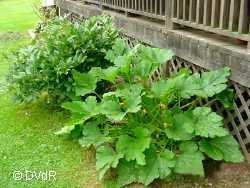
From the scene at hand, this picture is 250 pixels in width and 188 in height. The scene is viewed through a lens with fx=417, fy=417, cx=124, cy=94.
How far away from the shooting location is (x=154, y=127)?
155 inches

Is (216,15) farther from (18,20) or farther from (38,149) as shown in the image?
(18,20)

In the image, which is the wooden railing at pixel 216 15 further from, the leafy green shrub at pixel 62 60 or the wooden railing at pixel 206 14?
the leafy green shrub at pixel 62 60

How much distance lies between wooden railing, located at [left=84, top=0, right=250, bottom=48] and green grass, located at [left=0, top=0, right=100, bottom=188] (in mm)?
1844

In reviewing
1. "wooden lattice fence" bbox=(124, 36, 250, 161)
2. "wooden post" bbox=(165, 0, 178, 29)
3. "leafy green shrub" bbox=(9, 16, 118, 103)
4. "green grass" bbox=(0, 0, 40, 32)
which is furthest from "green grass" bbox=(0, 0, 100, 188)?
"green grass" bbox=(0, 0, 40, 32)

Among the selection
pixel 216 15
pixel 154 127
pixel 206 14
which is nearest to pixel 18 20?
pixel 206 14

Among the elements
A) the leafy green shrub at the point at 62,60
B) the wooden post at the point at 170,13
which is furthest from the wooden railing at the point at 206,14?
the leafy green shrub at the point at 62,60

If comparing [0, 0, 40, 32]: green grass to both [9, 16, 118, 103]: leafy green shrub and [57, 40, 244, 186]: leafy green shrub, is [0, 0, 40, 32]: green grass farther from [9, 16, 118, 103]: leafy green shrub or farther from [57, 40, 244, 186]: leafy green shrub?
[57, 40, 244, 186]: leafy green shrub

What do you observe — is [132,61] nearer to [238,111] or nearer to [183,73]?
[183,73]

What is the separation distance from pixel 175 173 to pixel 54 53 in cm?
245

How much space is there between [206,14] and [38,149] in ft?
7.78

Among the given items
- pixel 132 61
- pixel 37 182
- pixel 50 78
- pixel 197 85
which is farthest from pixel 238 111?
pixel 50 78

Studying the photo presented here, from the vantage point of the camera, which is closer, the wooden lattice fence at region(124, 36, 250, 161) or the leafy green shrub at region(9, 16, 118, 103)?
the wooden lattice fence at region(124, 36, 250, 161)

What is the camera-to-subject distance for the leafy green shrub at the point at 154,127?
3.56m

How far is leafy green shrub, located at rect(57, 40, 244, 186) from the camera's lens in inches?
140
